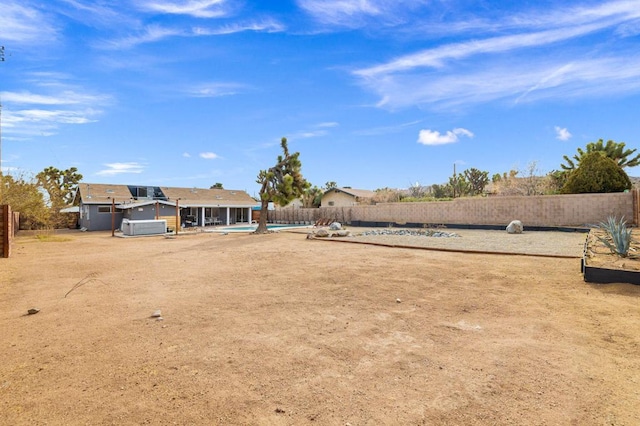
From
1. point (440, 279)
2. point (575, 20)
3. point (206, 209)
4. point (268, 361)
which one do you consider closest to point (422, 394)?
point (268, 361)

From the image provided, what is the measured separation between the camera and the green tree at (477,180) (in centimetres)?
3884

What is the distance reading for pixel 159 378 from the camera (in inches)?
111

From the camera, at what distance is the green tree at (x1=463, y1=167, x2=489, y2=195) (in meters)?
38.8

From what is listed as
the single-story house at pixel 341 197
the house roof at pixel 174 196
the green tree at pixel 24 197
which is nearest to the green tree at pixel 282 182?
the house roof at pixel 174 196

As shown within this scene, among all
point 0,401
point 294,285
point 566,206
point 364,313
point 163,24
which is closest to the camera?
point 0,401

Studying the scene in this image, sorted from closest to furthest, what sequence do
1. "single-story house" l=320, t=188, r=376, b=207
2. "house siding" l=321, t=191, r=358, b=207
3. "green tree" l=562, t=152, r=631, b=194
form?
"green tree" l=562, t=152, r=631, b=194, "single-story house" l=320, t=188, r=376, b=207, "house siding" l=321, t=191, r=358, b=207

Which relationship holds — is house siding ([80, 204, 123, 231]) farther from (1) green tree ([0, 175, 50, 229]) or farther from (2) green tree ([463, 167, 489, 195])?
(2) green tree ([463, 167, 489, 195])

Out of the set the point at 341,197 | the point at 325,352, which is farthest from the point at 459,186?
the point at 325,352

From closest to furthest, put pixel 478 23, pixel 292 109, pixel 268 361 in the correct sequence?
pixel 268 361, pixel 478 23, pixel 292 109

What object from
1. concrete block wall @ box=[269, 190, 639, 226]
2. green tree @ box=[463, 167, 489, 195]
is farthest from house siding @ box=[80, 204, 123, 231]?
green tree @ box=[463, 167, 489, 195]

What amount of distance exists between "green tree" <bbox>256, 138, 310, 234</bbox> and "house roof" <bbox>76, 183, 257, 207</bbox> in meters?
10.6

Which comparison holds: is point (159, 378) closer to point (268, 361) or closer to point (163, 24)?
point (268, 361)

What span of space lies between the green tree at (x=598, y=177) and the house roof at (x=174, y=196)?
27.8 metres

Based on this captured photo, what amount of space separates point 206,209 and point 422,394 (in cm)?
3303
